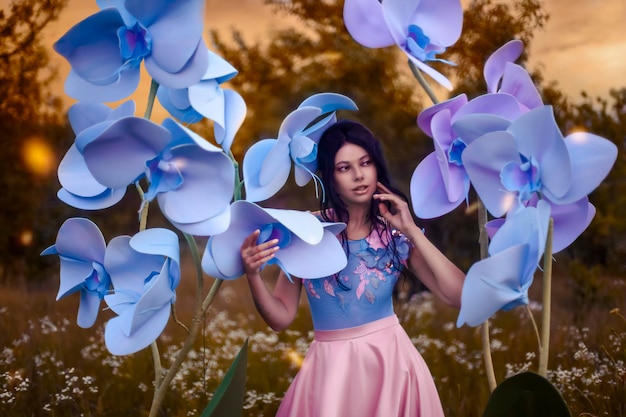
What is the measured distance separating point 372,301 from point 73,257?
2.18 ft

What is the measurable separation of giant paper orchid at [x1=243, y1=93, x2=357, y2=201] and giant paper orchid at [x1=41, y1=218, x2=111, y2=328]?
13.1 inches

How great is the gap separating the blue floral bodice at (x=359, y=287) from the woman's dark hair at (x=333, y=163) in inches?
0.9

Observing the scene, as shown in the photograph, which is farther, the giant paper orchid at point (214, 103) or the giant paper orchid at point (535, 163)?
the giant paper orchid at point (214, 103)

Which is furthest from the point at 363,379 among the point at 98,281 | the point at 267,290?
the point at 98,281

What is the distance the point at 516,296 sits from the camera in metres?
1.20

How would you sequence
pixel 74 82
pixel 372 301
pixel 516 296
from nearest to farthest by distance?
pixel 516 296 < pixel 74 82 < pixel 372 301

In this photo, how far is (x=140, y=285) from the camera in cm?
144

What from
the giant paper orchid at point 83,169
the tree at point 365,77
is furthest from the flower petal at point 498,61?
the tree at point 365,77

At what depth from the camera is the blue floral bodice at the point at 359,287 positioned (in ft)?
5.50

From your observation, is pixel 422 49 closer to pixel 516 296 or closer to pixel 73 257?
pixel 516 296

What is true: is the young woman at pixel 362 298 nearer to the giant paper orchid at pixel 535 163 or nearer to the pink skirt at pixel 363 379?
the pink skirt at pixel 363 379

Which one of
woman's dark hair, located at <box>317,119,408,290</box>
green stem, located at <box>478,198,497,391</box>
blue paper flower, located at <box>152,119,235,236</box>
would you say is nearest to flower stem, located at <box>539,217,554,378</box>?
green stem, located at <box>478,198,497,391</box>

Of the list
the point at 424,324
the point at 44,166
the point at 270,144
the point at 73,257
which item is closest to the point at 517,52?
the point at 270,144

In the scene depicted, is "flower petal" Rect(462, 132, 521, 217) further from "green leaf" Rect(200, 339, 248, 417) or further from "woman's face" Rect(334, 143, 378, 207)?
"green leaf" Rect(200, 339, 248, 417)
